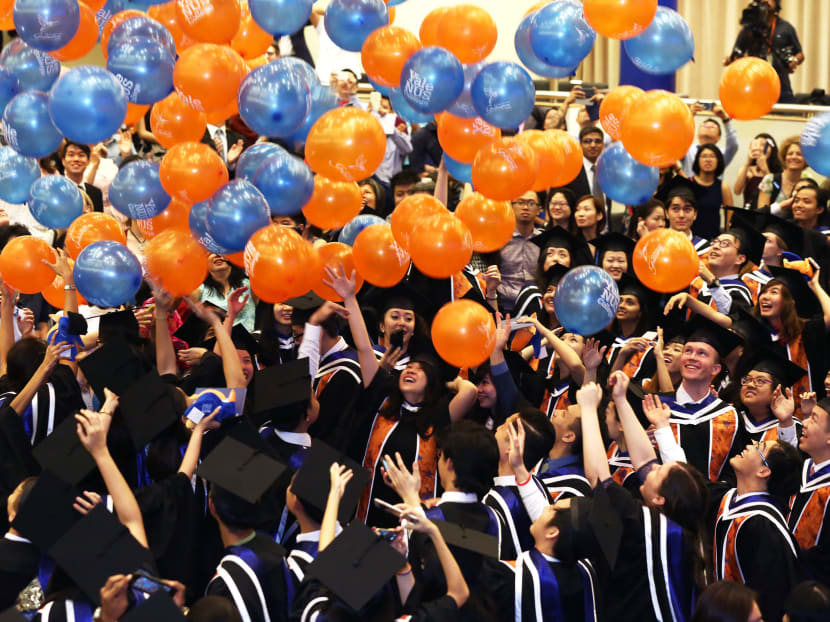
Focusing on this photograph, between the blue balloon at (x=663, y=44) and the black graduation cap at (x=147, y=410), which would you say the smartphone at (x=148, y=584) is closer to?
the black graduation cap at (x=147, y=410)

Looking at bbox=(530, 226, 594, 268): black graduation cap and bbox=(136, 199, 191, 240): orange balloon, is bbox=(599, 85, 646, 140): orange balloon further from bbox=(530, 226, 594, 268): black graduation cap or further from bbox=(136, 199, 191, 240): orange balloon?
bbox=(136, 199, 191, 240): orange balloon

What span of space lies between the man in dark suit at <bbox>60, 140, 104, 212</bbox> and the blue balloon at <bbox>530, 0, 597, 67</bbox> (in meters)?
3.36

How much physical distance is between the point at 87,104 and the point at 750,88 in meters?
2.69

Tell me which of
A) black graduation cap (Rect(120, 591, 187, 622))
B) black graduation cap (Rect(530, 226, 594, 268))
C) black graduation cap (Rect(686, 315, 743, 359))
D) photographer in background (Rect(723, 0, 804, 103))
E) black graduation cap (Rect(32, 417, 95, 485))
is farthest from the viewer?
photographer in background (Rect(723, 0, 804, 103))

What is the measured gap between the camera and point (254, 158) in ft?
15.3

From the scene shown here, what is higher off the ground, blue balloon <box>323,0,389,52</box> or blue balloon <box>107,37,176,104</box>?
blue balloon <box>323,0,389,52</box>

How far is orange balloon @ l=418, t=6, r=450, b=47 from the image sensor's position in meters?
4.63

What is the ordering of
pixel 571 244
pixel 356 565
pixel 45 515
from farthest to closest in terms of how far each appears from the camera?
1. pixel 571 244
2. pixel 45 515
3. pixel 356 565

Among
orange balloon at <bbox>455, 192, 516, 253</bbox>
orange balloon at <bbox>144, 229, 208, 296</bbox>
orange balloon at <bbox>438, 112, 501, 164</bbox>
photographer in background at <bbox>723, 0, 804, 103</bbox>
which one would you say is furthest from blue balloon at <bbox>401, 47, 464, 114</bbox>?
photographer in background at <bbox>723, 0, 804, 103</bbox>

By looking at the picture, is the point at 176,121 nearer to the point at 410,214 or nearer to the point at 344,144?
the point at 344,144

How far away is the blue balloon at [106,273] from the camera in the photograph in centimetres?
446

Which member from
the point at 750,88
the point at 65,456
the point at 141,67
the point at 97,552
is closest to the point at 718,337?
the point at 750,88

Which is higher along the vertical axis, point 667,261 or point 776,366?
point 667,261

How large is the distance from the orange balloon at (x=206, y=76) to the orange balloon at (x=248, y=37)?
66cm
